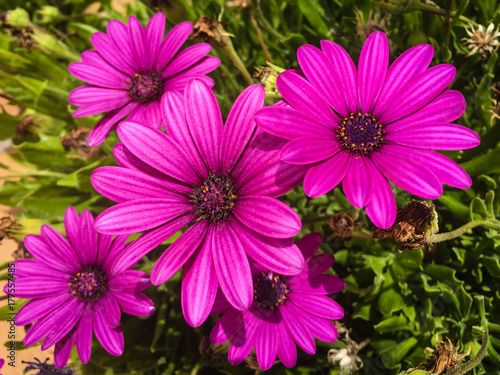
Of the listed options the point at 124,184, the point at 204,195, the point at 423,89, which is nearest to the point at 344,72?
the point at 423,89

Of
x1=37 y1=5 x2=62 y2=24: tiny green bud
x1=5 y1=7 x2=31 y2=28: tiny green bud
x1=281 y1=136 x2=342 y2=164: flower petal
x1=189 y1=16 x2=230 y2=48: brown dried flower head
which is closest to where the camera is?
x1=281 y1=136 x2=342 y2=164: flower petal

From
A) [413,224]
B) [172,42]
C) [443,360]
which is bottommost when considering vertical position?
[443,360]

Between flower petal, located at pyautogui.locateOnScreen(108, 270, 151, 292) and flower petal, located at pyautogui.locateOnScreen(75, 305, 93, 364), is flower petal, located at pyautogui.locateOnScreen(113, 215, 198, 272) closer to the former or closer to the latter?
flower petal, located at pyautogui.locateOnScreen(108, 270, 151, 292)

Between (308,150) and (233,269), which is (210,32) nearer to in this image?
(308,150)

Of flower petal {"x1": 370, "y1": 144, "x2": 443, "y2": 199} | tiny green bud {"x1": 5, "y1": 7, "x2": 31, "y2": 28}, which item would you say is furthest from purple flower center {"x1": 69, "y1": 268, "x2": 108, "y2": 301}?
tiny green bud {"x1": 5, "y1": 7, "x2": 31, "y2": 28}

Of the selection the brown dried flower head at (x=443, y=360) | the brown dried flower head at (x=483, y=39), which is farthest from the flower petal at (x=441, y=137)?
the brown dried flower head at (x=483, y=39)

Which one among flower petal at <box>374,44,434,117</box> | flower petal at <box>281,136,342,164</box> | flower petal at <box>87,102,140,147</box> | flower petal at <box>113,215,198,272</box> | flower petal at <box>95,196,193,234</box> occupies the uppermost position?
flower petal at <box>374,44,434,117</box>

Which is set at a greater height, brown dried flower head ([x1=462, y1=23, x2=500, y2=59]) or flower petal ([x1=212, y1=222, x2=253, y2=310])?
brown dried flower head ([x1=462, y1=23, x2=500, y2=59])

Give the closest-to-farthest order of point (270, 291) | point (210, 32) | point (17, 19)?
point (270, 291), point (210, 32), point (17, 19)
